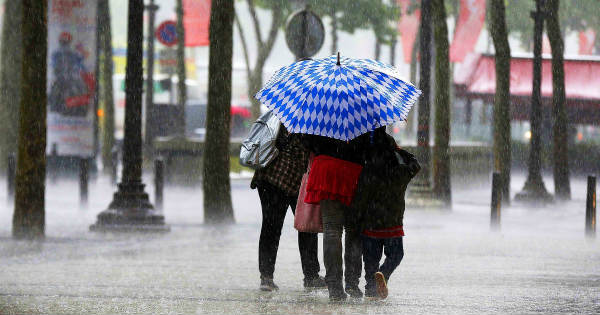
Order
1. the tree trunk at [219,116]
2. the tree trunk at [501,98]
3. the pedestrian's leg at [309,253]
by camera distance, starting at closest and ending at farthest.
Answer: the pedestrian's leg at [309,253] < the tree trunk at [219,116] < the tree trunk at [501,98]

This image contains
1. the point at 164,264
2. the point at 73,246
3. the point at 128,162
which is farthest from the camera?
the point at 128,162

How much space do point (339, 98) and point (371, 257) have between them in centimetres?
143

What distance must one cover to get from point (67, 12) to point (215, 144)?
969 cm

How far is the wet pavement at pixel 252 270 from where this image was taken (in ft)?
30.6

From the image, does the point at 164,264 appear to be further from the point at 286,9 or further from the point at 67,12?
the point at 286,9

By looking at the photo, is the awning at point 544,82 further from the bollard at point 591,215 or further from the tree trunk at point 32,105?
the tree trunk at point 32,105

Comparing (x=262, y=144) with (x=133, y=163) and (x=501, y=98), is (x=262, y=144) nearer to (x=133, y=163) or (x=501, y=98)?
(x=133, y=163)

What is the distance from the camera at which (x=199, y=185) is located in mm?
28312

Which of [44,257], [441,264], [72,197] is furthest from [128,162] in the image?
[72,197]

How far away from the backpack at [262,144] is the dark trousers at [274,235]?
0.83 ft

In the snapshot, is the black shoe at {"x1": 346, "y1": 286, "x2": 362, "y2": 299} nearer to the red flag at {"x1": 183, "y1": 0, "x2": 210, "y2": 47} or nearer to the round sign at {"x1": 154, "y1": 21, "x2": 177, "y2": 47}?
the round sign at {"x1": 154, "y1": 21, "x2": 177, "y2": 47}

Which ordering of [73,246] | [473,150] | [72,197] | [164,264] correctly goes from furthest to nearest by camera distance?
[473,150]
[72,197]
[73,246]
[164,264]

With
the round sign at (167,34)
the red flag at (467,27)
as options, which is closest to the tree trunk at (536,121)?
the red flag at (467,27)

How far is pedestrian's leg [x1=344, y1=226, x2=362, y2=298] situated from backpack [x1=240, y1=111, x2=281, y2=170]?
0.89 metres
